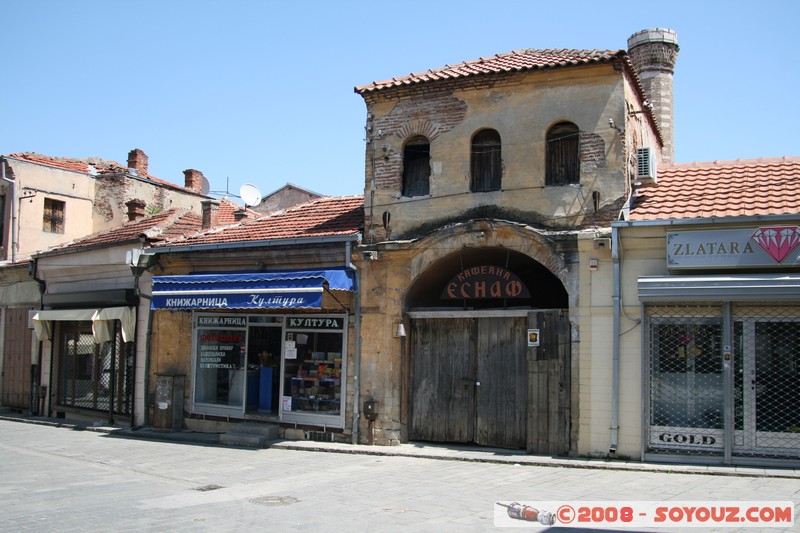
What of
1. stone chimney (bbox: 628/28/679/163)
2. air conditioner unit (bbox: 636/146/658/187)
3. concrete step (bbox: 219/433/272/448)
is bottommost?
concrete step (bbox: 219/433/272/448)

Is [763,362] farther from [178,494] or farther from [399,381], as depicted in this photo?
[178,494]

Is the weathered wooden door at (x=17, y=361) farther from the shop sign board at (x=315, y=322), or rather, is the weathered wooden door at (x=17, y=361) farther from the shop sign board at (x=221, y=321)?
the shop sign board at (x=315, y=322)

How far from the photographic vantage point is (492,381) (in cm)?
1282

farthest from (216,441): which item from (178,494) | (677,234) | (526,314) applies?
(677,234)

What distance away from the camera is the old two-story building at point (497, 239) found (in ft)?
38.9

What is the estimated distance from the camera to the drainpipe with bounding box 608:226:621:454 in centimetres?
1123

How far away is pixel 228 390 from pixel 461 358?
5526mm

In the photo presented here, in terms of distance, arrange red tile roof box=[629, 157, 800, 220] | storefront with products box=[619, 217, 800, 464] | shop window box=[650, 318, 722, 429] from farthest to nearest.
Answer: red tile roof box=[629, 157, 800, 220] < shop window box=[650, 318, 722, 429] < storefront with products box=[619, 217, 800, 464]

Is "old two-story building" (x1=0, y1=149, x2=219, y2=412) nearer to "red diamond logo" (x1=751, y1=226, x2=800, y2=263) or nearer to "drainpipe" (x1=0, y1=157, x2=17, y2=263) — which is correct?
"drainpipe" (x1=0, y1=157, x2=17, y2=263)

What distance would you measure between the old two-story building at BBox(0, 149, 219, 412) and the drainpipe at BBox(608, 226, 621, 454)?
1279 cm

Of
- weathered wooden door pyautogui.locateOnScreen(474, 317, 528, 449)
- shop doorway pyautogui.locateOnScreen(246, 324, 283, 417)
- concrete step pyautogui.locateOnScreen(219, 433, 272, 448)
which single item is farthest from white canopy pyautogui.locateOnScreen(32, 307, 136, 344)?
weathered wooden door pyautogui.locateOnScreen(474, 317, 528, 449)

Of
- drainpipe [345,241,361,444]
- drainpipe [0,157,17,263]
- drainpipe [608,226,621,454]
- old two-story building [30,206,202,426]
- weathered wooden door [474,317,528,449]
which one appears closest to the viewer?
drainpipe [608,226,621,454]

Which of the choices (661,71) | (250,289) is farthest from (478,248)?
(661,71)

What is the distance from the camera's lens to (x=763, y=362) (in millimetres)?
10664
